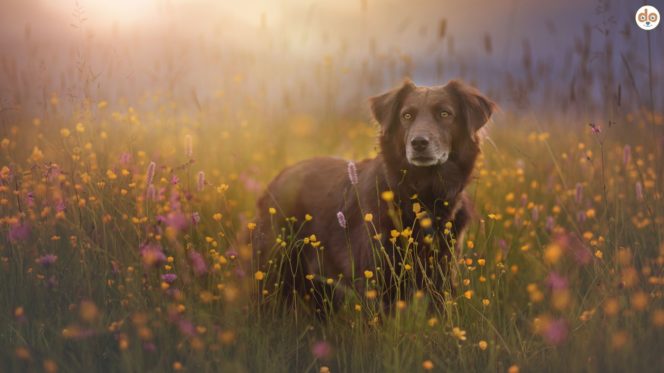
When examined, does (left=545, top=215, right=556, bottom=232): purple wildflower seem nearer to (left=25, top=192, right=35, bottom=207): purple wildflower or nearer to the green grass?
the green grass

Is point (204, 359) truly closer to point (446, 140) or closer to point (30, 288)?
point (30, 288)

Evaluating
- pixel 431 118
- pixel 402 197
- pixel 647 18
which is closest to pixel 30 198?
pixel 402 197

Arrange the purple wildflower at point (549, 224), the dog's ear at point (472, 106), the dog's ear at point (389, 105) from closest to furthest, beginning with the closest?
1. the dog's ear at point (472, 106)
2. the dog's ear at point (389, 105)
3. the purple wildflower at point (549, 224)

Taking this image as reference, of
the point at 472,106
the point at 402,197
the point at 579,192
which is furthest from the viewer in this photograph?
the point at 579,192

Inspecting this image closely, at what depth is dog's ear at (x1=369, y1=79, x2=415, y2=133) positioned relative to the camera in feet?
14.0

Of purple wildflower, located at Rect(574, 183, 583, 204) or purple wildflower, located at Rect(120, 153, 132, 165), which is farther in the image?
purple wildflower, located at Rect(574, 183, 583, 204)

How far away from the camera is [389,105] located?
4.31 m

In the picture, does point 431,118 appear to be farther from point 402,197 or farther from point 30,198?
point 30,198

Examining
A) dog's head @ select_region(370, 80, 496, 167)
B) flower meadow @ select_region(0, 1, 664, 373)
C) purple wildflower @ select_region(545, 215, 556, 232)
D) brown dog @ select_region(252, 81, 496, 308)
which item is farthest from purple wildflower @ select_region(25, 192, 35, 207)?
purple wildflower @ select_region(545, 215, 556, 232)

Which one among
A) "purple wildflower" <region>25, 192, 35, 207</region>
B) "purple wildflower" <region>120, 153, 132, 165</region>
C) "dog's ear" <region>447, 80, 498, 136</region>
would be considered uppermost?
"dog's ear" <region>447, 80, 498, 136</region>

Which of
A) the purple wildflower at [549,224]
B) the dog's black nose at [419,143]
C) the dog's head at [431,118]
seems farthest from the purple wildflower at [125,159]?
the purple wildflower at [549,224]

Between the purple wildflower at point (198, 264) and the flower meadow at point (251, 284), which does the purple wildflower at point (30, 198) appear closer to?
the flower meadow at point (251, 284)

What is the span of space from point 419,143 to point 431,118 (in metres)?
0.32

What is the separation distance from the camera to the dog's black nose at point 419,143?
3789 millimetres
